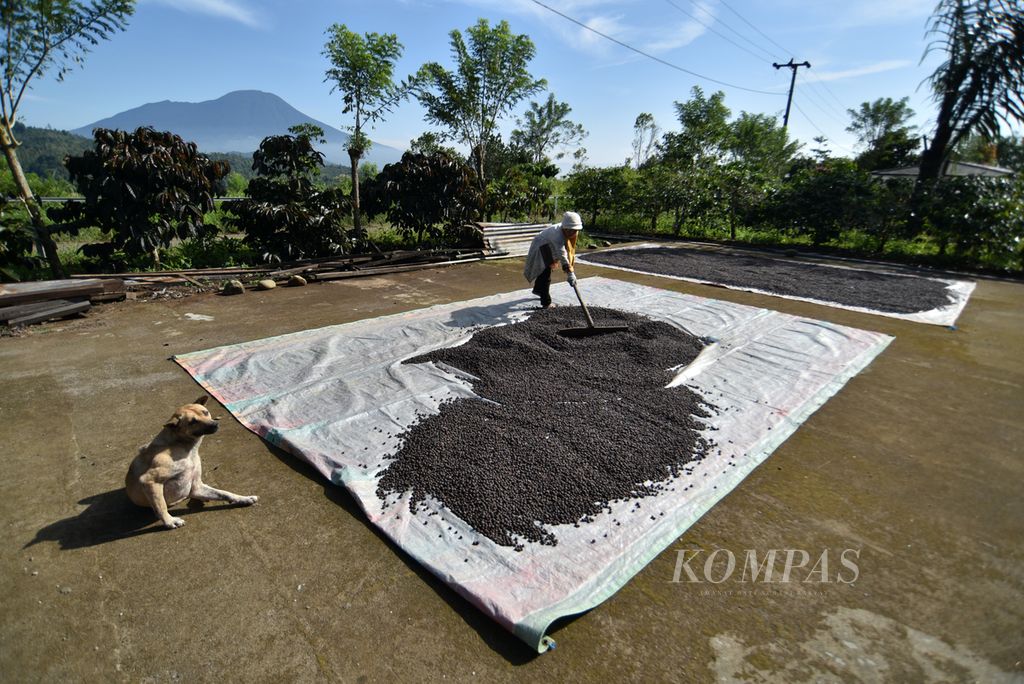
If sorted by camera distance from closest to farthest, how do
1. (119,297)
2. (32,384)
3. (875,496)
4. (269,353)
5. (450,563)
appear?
(450,563)
(875,496)
(32,384)
(269,353)
(119,297)

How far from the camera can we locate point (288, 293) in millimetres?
5930

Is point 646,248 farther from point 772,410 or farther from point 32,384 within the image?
point 32,384

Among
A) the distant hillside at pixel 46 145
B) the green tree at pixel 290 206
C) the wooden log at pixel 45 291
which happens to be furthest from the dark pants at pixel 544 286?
the distant hillside at pixel 46 145

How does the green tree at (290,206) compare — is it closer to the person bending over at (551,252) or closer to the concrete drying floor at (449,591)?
the person bending over at (551,252)

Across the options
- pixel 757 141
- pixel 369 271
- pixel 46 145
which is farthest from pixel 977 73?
pixel 46 145

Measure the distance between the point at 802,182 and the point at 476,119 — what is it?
762 cm

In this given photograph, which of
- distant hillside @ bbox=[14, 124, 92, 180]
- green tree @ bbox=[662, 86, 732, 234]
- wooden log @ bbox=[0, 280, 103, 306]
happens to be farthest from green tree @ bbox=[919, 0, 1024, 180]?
distant hillside @ bbox=[14, 124, 92, 180]

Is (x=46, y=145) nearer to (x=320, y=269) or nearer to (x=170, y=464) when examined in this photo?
(x=320, y=269)

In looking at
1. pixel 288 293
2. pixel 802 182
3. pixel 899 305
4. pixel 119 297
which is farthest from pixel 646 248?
pixel 119 297

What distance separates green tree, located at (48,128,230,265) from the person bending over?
16.1 ft

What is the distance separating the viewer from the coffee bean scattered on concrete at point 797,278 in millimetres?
5770

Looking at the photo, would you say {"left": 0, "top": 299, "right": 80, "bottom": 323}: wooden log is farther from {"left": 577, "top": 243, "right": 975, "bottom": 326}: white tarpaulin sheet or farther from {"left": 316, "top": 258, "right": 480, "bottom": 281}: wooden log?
{"left": 577, "top": 243, "right": 975, "bottom": 326}: white tarpaulin sheet

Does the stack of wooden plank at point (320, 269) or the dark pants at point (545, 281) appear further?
the stack of wooden plank at point (320, 269)

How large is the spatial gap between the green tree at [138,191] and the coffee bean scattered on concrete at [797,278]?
20.7 ft
